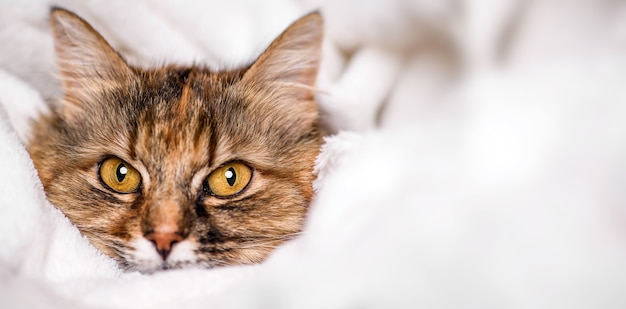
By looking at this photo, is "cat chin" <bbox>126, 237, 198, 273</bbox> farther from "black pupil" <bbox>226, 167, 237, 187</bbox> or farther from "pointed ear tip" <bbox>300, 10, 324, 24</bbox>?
"pointed ear tip" <bbox>300, 10, 324, 24</bbox>

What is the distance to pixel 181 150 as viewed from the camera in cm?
100


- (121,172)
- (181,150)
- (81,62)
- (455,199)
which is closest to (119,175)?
(121,172)

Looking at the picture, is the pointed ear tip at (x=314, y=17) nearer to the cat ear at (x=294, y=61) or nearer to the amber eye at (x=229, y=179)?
the cat ear at (x=294, y=61)

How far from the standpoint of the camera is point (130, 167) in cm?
104

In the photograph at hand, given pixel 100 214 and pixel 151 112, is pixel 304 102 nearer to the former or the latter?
pixel 151 112

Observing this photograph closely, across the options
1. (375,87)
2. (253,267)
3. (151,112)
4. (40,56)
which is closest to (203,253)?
(253,267)

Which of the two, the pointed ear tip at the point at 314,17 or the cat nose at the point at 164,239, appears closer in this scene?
the cat nose at the point at 164,239

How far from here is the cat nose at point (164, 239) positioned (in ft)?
2.97

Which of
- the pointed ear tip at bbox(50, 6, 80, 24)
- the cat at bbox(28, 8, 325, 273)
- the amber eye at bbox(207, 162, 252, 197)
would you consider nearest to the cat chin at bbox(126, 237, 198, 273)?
the cat at bbox(28, 8, 325, 273)

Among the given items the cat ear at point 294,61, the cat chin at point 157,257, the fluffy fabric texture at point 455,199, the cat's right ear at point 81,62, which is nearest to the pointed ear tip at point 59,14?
the cat's right ear at point 81,62

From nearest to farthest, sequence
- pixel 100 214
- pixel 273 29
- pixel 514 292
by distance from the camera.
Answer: pixel 514 292, pixel 100 214, pixel 273 29

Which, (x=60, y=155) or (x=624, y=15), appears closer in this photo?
(x=624, y=15)

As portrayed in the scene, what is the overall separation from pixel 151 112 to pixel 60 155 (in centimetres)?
24

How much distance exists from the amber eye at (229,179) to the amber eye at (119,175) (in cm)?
14
